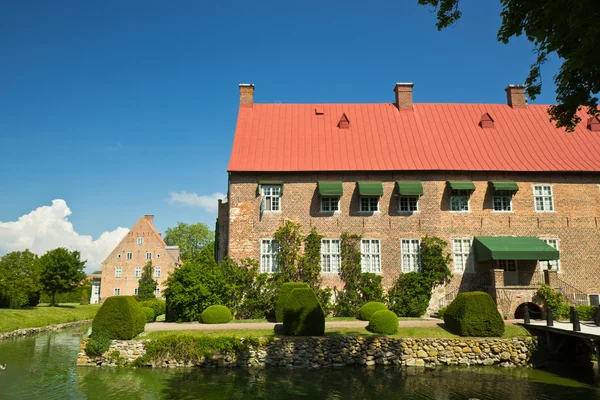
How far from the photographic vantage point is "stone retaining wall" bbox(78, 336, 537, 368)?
16.7 meters

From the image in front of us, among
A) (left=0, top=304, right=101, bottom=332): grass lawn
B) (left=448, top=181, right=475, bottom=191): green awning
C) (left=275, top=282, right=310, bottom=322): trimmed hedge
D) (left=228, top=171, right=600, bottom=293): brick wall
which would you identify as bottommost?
(left=0, top=304, right=101, bottom=332): grass lawn

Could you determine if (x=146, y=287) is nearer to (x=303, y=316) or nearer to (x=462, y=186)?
(x=303, y=316)

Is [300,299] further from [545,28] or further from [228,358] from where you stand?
[545,28]

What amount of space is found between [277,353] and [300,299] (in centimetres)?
241

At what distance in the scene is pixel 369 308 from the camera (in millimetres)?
20875

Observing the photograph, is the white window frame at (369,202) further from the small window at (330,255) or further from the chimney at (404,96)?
the chimney at (404,96)

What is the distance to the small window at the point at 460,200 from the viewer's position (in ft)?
79.5

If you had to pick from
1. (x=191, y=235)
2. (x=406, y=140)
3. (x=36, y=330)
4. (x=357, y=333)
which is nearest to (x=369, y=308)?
(x=357, y=333)

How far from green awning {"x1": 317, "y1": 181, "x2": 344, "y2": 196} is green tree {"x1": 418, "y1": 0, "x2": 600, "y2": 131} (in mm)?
13294

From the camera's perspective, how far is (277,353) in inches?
663

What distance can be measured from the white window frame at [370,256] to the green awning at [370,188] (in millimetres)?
2709

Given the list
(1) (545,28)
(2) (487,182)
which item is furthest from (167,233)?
(1) (545,28)

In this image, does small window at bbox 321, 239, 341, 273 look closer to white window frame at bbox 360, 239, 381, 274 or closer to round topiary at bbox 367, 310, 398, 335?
white window frame at bbox 360, 239, 381, 274

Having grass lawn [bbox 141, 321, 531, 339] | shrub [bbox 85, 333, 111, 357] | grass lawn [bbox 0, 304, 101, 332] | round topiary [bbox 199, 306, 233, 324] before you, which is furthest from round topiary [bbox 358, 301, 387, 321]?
grass lawn [bbox 0, 304, 101, 332]
